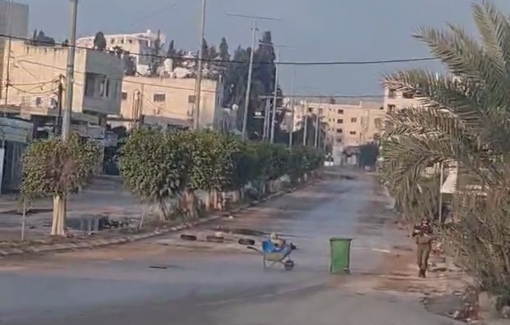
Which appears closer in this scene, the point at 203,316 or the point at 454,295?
the point at 203,316

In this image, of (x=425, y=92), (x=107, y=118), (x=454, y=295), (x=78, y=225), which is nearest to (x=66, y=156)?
(x=78, y=225)

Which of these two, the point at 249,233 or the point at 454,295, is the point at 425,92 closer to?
the point at 454,295

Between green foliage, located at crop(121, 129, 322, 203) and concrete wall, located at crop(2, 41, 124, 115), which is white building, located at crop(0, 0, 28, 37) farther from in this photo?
green foliage, located at crop(121, 129, 322, 203)

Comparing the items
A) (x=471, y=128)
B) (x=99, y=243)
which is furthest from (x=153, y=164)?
(x=471, y=128)

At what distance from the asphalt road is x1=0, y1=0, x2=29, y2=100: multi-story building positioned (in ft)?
137

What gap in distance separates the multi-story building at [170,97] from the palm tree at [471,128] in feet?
288

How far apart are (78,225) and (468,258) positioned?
2195 cm

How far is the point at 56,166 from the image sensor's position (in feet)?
101

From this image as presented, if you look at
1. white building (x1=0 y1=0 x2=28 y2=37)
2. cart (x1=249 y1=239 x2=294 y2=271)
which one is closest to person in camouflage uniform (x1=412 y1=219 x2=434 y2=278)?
cart (x1=249 y1=239 x2=294 y2=271)

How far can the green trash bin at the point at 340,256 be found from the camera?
28391 millimetres

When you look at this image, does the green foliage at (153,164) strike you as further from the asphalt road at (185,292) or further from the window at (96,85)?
the window at (96,85)

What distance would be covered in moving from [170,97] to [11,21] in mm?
37287

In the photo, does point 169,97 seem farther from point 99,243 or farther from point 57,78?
point 99,243

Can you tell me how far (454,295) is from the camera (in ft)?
77.4
